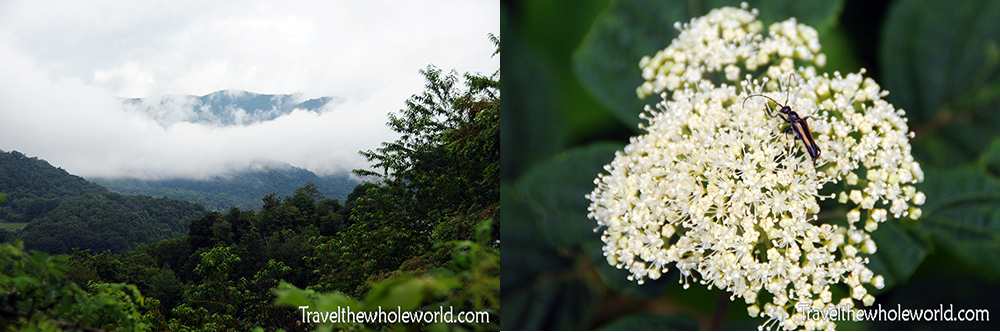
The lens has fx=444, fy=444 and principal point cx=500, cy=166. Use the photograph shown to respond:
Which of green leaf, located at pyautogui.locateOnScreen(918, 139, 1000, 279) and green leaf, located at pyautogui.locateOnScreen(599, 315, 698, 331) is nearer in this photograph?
green leaf, located at pyautogui.locateOnScreen(918, 139, 1000, 279)

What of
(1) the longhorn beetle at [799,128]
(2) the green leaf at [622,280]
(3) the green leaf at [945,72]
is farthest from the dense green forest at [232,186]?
(3) the green leaf at [945,72]

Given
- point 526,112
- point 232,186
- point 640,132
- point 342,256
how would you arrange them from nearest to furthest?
point 640,132 < point 526,112 < point 342,256 < point 232,186

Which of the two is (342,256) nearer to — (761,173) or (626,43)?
(626,43)

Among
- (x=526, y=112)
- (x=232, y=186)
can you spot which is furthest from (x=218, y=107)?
(x=526, y=112)

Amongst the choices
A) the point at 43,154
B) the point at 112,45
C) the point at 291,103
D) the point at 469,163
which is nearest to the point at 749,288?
the point at 469,163

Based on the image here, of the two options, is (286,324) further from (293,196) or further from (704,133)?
(704,133)

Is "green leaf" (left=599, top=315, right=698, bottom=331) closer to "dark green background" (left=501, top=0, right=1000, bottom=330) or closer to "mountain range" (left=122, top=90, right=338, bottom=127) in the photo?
"dark green background" (left=501, top=0, right=1000, bottom=330)

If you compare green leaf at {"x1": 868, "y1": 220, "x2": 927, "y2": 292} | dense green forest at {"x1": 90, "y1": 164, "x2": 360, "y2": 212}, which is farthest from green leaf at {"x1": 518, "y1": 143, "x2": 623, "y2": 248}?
dense green forest at {"x1": 90, "y1": 164, "x2": 360, "y2": 212}
